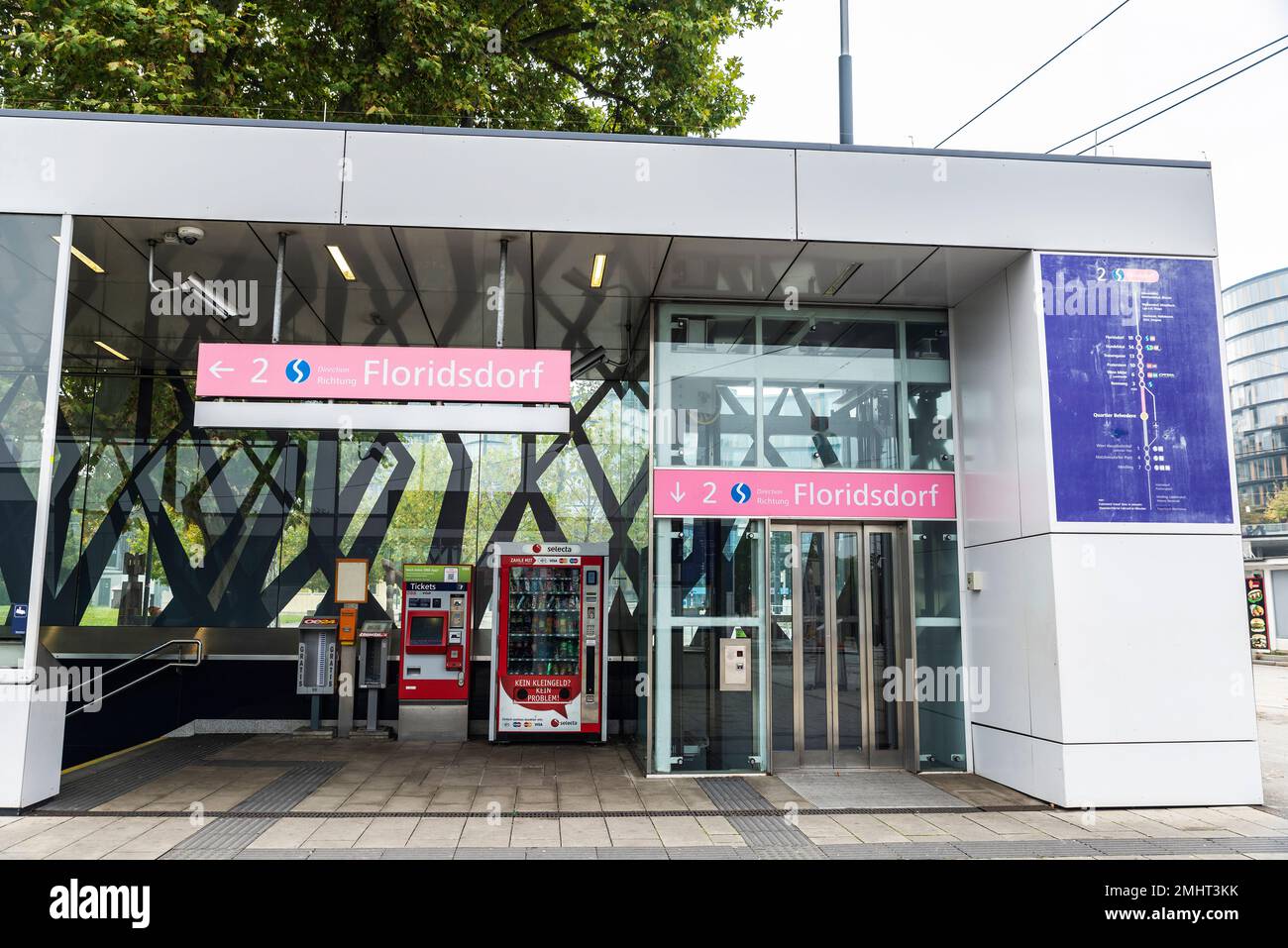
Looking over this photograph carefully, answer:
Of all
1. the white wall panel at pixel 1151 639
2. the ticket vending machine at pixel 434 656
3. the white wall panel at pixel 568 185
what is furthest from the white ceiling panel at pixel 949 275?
the ticket vending machine at pixel 434 656

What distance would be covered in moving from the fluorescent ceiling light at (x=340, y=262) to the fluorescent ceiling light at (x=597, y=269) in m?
1.98

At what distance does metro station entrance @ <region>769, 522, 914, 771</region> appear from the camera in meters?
7.92

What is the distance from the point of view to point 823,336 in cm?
823

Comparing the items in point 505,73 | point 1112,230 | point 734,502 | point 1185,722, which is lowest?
point 1185,722

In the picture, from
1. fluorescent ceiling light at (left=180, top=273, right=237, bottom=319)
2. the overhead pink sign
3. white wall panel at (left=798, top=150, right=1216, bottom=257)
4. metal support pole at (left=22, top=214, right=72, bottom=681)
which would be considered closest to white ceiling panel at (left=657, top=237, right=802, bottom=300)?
white wall panel at (left=798, top=150, right=1216, bottom=257)

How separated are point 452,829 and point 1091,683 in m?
4.65

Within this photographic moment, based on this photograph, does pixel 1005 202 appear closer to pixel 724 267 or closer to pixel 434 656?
pixel 724 267

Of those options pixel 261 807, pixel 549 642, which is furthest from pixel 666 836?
pixel 549 642

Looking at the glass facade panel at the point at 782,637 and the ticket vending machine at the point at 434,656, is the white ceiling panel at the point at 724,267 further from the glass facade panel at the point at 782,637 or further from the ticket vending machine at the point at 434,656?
the ticket vending machine at the point at 434,656

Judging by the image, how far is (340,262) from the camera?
24.0ft

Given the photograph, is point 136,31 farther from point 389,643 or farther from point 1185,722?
point 1185,722

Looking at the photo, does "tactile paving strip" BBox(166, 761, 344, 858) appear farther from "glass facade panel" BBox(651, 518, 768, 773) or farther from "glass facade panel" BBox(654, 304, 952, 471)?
"glass facade panel" BBox(654, 304, 952, 471)

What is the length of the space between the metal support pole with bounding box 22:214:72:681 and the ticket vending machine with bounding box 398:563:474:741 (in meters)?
3.78

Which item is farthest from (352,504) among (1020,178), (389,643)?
(1020,178)
